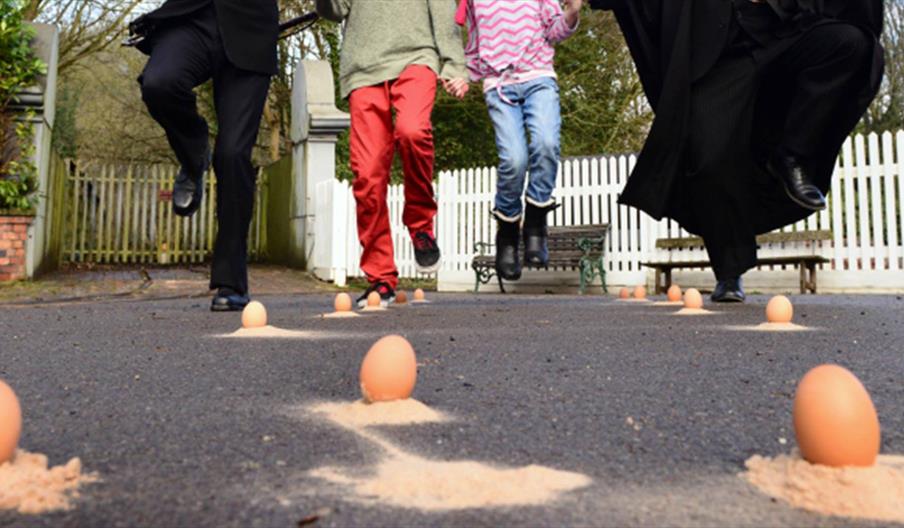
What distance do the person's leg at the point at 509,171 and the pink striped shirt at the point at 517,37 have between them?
0.14 m

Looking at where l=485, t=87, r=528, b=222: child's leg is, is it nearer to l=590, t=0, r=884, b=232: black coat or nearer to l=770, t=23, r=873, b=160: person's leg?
l=590, t=0, r=884, b=232: black coat

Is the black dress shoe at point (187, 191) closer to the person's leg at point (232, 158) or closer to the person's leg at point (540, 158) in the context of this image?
the person's leg at point (232, 158)

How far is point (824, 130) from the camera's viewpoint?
4586mm

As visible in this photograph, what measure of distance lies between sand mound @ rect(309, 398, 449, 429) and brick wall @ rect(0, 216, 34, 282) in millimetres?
9051

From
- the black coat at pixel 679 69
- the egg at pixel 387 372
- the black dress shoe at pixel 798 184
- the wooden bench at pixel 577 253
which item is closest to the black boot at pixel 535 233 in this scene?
the black coat at pixel 679 69

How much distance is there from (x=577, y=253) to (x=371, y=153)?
7.01m

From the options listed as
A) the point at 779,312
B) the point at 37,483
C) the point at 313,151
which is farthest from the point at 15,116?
the point at 37,483

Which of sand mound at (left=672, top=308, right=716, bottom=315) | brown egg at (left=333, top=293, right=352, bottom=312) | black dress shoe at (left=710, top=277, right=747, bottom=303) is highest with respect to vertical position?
black dress shoe at (left=710, top=277, right=747, bottom=303)

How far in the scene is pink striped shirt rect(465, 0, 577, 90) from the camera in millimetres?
5082

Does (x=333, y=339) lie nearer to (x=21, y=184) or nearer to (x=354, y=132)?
(x=354, y=132)

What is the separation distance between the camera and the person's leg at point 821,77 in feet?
14.4

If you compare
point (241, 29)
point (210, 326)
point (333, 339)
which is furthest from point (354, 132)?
point (333, 339)

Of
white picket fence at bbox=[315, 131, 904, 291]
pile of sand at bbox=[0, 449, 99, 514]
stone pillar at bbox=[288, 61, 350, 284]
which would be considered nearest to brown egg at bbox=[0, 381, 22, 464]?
pile of sand at bbox=[0, 449, 99, 514]

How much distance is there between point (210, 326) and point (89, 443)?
8.29ft
